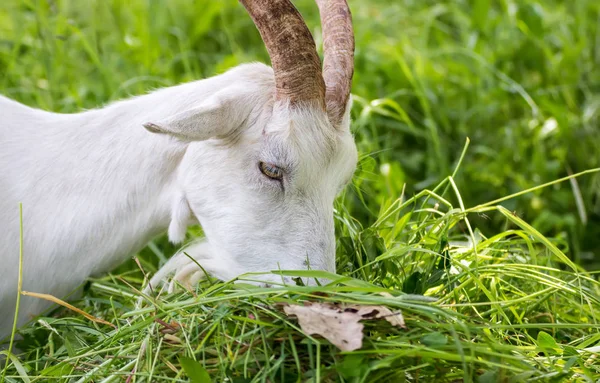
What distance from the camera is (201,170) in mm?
2891

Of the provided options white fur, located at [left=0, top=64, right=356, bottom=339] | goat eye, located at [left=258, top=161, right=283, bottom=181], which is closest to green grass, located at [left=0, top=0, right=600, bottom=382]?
white fur, located at [left=0, top=64, right=356, bottom=339]

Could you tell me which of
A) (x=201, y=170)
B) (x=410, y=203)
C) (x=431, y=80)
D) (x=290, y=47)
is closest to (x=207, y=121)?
(x=201, y=170)

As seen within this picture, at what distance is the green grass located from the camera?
7.91 feet

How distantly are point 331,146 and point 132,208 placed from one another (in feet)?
2.68

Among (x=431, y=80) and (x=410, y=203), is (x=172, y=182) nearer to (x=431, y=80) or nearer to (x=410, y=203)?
(x=410, y=203)

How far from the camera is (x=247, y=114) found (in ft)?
9.31

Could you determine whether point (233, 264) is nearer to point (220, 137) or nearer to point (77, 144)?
point (220, 137)

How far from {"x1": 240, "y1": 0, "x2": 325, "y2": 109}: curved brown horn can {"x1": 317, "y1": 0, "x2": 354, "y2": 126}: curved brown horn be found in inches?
5.8

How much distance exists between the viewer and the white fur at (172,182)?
8.97 feet

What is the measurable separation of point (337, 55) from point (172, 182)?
2.52 ft

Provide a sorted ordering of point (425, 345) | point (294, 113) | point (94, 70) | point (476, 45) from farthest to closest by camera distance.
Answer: point (476, 45), point (94, 70), point (294, 113), point (425, 345)

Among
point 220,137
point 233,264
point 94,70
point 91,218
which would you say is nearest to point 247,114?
point 220,137

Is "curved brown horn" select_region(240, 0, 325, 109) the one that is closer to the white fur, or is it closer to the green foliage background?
the white fur

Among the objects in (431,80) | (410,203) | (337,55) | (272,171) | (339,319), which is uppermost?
(337,55)
